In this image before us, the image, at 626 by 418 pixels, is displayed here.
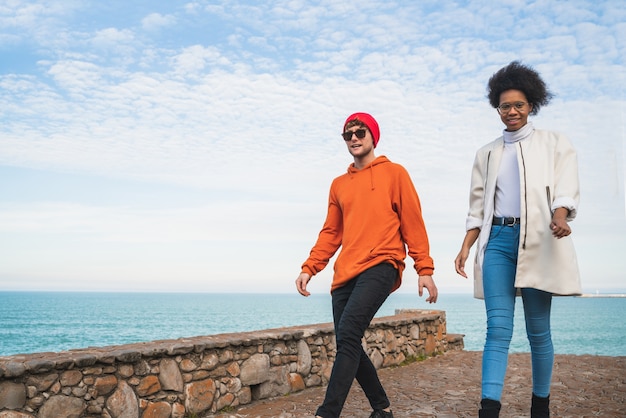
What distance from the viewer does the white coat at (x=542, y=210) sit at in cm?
308

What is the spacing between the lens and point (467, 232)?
133 inches

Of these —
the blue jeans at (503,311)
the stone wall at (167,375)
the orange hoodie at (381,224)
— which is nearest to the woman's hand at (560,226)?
the blue jeans at (503,311)

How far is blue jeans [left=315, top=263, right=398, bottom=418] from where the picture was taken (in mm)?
3117

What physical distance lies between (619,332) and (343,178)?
8101 cm

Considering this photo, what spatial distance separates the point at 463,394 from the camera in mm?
5656

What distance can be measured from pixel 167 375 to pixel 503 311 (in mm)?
2541

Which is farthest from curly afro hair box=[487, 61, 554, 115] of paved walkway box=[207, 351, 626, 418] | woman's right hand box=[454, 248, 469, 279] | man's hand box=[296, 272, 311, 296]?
paved walkway box=[207, 351, 626, 418]

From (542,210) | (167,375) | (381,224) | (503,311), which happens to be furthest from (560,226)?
(167,375)

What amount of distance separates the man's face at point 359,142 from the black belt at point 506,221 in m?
0.82

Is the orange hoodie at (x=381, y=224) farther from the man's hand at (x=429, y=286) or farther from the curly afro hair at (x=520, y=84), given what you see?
the curly afro hair at (x=520, y=84)

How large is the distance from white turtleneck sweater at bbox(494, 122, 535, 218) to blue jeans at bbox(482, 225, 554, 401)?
98mm

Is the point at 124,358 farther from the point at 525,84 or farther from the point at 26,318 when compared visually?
the point at 26,318

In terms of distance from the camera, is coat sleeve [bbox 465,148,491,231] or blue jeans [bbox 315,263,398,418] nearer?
blue jeans [bbox 315,263,398,418]

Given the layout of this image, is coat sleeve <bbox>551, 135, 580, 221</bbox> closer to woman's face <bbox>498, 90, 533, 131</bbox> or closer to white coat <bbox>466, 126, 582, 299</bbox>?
white coat <bbox>466, 126, 582, 299</bbox>
